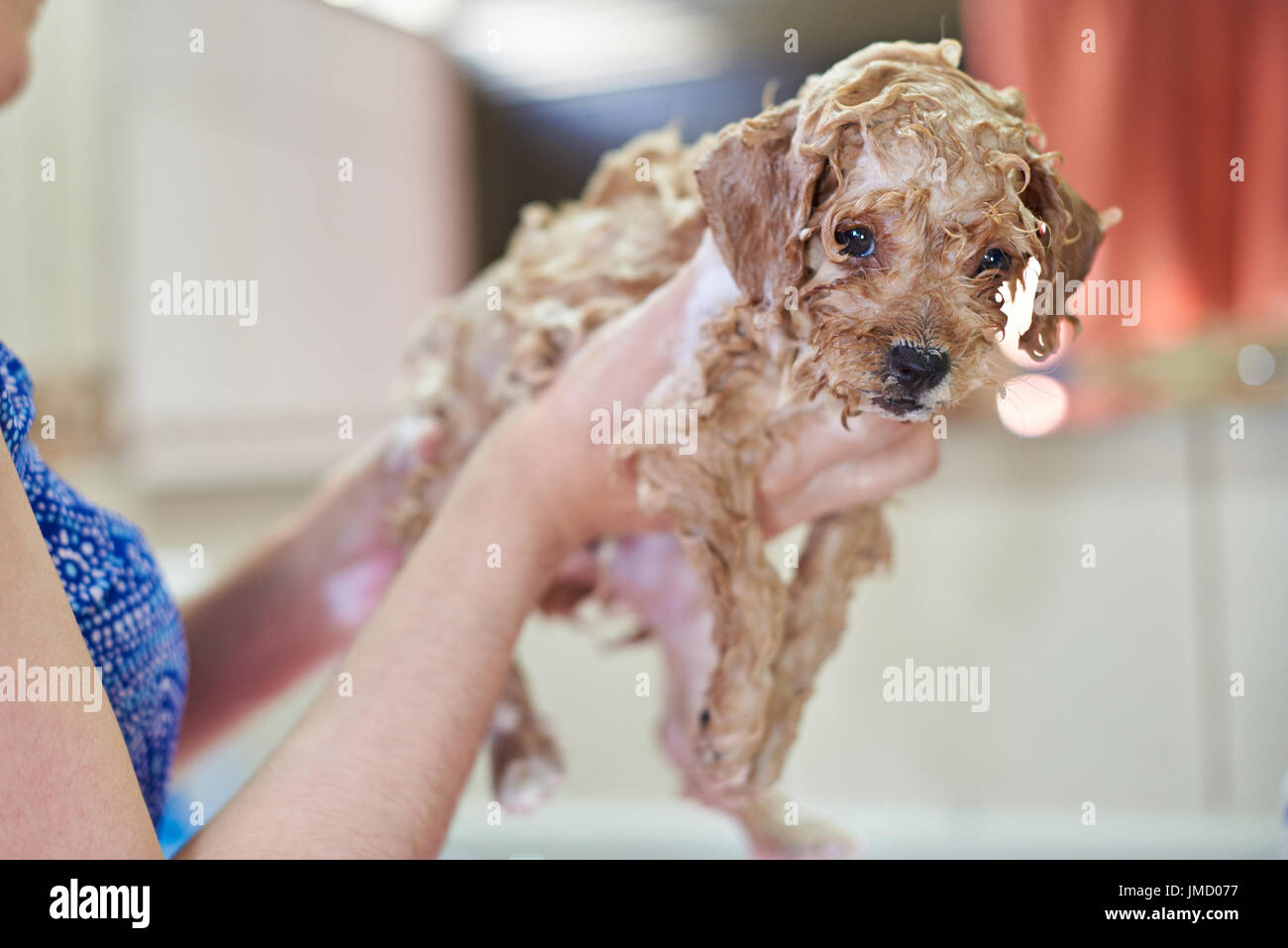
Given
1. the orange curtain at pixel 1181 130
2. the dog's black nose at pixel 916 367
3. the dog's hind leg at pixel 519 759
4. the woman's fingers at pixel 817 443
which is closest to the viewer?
the dog's black nose at pixel 916 367

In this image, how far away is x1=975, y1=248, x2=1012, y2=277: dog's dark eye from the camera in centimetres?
57

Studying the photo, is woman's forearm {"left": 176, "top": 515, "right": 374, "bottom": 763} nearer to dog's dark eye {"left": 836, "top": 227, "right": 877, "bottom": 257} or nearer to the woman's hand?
the woman's hand

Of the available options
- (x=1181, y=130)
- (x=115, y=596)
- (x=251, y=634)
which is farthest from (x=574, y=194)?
(x=115, y=596)

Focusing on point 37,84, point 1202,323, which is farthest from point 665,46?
point 37,84

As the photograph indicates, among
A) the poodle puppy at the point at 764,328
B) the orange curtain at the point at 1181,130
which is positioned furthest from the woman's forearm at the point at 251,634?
the orange curtain at the point at 1181,130

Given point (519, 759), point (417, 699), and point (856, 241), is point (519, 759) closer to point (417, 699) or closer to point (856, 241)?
point (417, 699)

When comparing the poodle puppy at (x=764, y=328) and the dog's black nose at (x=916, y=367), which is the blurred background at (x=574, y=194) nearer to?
the poodle puppy at (x=764, y=328)

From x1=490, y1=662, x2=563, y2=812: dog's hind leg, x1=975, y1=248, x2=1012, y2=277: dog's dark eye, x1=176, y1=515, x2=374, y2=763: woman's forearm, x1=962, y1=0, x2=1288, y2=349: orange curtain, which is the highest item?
x1=962, y1=0, x2=1288, y2=349: orange curtain

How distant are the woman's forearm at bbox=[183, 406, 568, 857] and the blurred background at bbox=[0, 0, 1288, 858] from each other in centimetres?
52

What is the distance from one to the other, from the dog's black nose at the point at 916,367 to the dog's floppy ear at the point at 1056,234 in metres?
0.09

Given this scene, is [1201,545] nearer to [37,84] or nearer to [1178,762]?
[1178,762]

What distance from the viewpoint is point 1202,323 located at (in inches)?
68.2

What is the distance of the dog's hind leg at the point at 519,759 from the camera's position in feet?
3.39

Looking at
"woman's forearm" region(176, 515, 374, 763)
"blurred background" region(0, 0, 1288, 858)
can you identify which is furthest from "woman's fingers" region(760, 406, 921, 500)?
"woman's forearm" region(176, 515, 374, 763)
